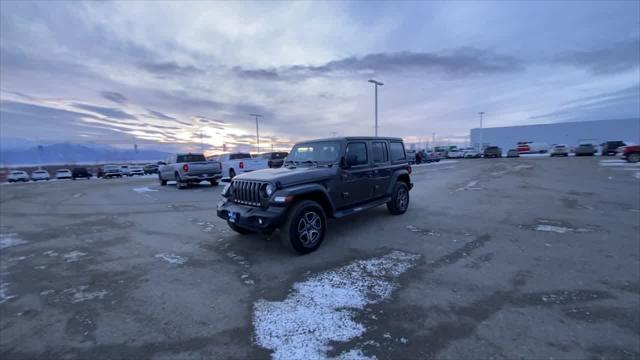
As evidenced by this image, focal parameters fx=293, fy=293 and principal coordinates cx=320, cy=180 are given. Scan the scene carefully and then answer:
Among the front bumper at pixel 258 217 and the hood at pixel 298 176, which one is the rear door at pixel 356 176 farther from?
the front bumper at pixel 258 217

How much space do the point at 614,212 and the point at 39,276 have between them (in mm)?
12405

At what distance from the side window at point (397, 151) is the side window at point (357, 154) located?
51.3 inches

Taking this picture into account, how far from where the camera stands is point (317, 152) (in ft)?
21.5

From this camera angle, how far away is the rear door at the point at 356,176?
6163 mm

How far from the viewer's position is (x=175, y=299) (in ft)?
12.5

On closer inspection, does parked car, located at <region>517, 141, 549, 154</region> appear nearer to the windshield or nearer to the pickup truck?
the pickup truck

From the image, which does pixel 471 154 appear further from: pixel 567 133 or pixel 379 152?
pixel 379 152

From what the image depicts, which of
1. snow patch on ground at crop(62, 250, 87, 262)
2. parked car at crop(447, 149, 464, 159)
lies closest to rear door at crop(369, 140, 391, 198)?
snow patch on ground at crop(62, 250, 87, 262)

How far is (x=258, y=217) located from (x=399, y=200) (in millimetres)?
4337

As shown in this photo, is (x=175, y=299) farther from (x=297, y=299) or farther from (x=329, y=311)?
(x=329, y=311)

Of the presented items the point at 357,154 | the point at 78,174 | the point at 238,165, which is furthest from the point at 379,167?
the point at 78,174

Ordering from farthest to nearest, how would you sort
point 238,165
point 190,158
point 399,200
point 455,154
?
point 455,154
point 238,165
point 190,158
point 399,200

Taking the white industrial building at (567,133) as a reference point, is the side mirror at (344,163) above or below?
below

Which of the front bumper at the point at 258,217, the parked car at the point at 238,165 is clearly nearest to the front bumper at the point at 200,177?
the parked car at the point at 238,165
